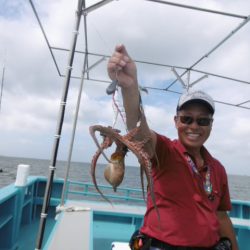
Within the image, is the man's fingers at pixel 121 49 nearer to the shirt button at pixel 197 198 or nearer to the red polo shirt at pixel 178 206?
the red polo shirt at pixel 178 206

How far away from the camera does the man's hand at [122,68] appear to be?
5.83 feet

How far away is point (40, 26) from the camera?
5707mm

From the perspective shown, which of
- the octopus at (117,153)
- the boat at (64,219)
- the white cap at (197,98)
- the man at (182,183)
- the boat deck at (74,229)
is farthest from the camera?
the boat at (64,219)

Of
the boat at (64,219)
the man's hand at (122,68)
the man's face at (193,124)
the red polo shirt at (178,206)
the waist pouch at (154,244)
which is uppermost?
the man's hand at (122,68)

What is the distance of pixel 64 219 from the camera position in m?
5.11

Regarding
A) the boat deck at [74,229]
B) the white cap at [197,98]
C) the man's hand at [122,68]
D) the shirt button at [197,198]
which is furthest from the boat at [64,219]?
the man's hand at [122,68]

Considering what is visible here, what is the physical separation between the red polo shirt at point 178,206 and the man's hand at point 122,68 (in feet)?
1.71

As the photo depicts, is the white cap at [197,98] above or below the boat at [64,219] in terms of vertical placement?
above

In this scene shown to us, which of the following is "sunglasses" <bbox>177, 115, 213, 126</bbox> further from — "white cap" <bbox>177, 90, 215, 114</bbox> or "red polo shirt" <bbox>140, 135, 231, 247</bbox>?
"red polo shirt" <bbox>140, 135, 231, 247</bbox>

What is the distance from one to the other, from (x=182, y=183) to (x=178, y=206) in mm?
160

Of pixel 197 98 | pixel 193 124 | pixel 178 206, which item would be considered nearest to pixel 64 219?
pixel 178 206

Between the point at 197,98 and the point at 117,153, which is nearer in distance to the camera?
the point at 117,153

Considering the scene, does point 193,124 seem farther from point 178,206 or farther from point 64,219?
point 64,219

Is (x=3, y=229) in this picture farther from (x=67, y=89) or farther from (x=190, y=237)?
(x=190, y=237)
